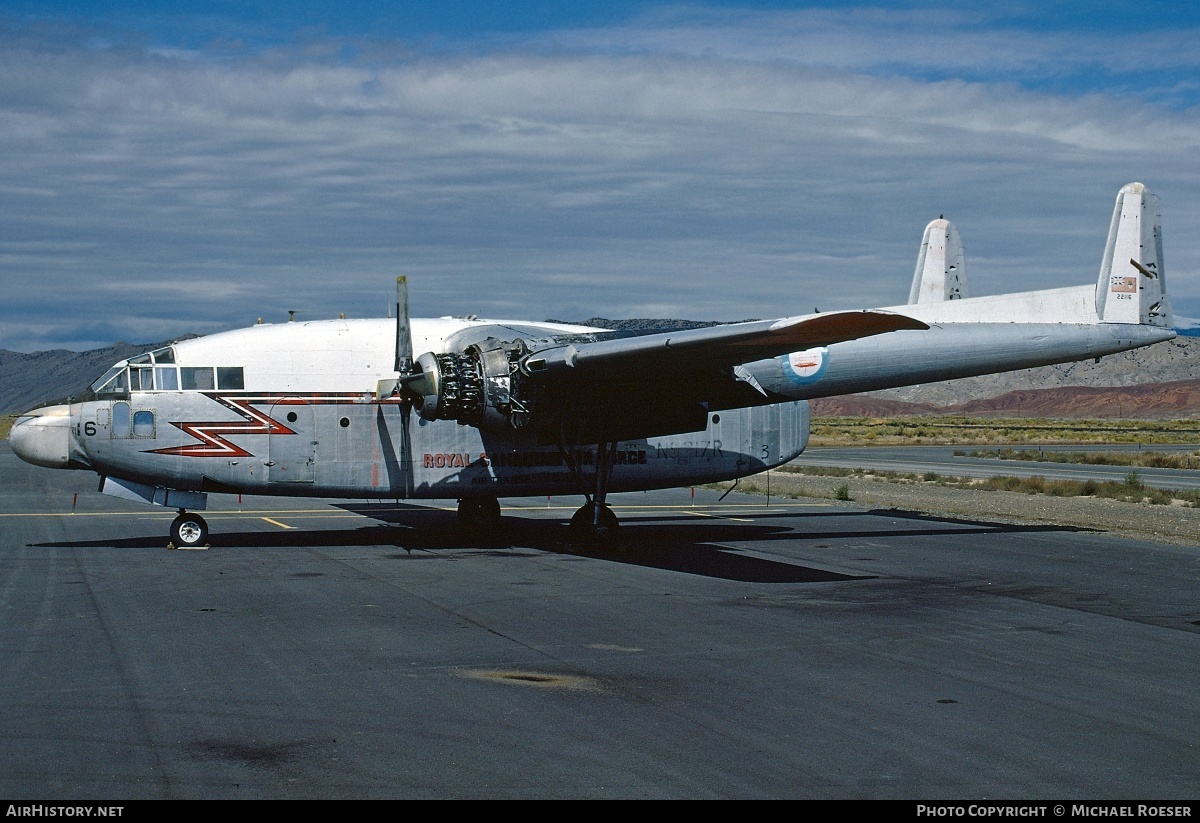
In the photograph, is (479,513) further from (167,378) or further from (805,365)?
(805,365)

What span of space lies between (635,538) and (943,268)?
1137cm

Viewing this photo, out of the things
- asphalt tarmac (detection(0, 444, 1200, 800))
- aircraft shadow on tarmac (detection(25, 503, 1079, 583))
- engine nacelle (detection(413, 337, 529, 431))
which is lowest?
asphalt tarmac (detection(0, 444, 1200, 800))

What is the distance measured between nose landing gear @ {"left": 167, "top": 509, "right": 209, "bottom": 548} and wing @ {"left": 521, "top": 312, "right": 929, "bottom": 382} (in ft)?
24.4

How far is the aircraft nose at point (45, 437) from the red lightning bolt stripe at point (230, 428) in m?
1.58

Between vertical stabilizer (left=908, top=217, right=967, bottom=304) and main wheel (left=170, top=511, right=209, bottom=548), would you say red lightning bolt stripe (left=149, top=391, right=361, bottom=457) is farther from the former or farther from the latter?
vertical stabilizer (left=908, top=217, right=967, bottom=304)

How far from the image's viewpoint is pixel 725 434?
26203mm

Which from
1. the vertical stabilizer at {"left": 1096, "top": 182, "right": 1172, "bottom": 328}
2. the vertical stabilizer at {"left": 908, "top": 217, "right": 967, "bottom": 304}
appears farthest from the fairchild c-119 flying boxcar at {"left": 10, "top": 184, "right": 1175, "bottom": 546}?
the vertical stabilizer at {"left": 908, "top": 217, "right": 967, "bottom": 304}

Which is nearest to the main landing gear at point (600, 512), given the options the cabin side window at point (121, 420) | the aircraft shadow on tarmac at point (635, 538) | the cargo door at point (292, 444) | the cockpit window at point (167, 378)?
the aircraft shadow on tarmac at point (635, 538)

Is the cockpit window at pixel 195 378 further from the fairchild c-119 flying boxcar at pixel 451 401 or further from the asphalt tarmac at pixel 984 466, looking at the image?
the asphalt tarmac at pixel 984 466

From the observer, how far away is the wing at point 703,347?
17.6 m

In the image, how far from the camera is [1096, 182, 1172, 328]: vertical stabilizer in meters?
26.2

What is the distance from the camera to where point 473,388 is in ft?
70.9
